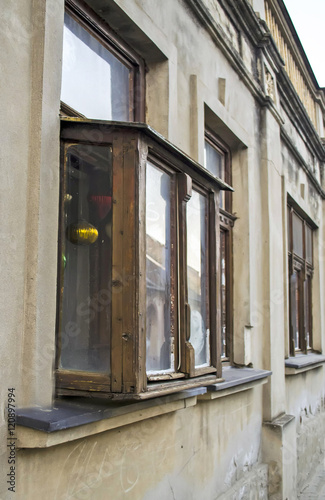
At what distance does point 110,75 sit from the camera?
3955 mm

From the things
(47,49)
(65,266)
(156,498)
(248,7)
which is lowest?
(156,498)

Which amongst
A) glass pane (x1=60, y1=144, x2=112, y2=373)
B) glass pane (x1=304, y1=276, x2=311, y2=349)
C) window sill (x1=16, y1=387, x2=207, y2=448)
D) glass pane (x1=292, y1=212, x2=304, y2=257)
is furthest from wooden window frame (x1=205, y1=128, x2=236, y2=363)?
glass pane (x1=304, y1=276, x2=311, y2=349)

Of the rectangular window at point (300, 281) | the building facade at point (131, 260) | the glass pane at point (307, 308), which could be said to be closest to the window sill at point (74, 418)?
the building facade at point (131, 260)

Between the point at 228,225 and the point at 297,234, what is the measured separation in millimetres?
3664

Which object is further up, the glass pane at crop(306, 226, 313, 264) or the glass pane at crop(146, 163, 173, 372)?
the glass pane at crop(306, 226, 313, 264)

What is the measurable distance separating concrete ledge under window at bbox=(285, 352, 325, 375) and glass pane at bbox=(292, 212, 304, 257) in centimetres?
163

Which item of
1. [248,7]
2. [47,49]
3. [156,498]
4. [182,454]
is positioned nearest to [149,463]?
[156,498]

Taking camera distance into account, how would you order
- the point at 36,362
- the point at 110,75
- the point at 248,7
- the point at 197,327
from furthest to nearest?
the point at 248,7
the point at 110,75
the point at 197,327
the point at 36,362

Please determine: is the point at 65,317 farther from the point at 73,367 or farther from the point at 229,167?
the point at 229,167

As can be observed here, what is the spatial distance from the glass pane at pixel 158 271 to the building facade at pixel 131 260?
0.5 inches

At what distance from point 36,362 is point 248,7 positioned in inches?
189

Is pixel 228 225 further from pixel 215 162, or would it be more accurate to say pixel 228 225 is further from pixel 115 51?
pixel 115 51

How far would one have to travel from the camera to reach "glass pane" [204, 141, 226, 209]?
5.73m

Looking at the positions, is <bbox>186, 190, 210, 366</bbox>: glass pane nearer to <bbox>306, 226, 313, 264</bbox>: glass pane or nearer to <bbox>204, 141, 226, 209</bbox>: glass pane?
<bbox>204, 141, 226, 209</bbox>: glass pane
